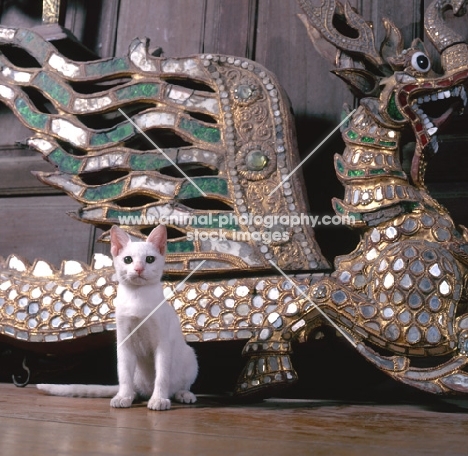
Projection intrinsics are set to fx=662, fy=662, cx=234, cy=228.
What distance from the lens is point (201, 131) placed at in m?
1.17

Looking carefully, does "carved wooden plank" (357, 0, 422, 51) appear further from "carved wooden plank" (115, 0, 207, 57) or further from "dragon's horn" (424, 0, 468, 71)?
"carved wooden plank" (115, 0, 207, 57)

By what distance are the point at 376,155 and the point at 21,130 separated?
0.83m

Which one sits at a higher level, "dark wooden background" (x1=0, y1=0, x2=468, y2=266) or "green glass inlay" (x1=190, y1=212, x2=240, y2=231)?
"dark wooden background" (x1=0, y1=0, x2=468, y2=266)

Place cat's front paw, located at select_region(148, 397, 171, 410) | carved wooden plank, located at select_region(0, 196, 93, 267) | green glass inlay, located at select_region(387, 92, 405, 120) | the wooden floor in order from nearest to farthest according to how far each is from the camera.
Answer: the wooden floor
cat's front paw, located at select_region(148, 397, 171, 410)
green glass inlay, located at select_region(387, 92, 405, 120)
carved wooden plank, located at select_region(0, 196, 93, 267)

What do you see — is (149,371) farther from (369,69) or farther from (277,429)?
(369,69)

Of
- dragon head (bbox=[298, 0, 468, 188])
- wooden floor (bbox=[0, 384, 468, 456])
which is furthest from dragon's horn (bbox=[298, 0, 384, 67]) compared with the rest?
wooden floor (bbox=[0, 384, 468, 456])

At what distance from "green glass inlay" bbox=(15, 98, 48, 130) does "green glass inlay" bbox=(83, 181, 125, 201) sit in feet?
0.59

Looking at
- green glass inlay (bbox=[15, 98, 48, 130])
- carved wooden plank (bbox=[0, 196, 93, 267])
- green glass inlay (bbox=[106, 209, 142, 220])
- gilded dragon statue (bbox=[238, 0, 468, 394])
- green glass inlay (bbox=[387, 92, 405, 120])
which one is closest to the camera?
gilded dragon statue (bbox=[238, 0, 468, 394])

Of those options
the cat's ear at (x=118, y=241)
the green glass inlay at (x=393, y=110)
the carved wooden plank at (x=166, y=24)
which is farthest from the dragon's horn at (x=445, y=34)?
the cat's ear at (x=118, y=241)

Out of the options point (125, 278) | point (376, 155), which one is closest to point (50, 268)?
point (125, 278)

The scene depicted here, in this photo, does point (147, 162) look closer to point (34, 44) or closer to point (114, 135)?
point (114, 135)

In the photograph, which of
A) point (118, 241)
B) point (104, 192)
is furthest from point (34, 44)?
point (118, 241)

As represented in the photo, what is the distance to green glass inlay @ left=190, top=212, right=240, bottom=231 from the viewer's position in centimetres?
110

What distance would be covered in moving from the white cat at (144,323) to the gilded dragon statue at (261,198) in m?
0.12
